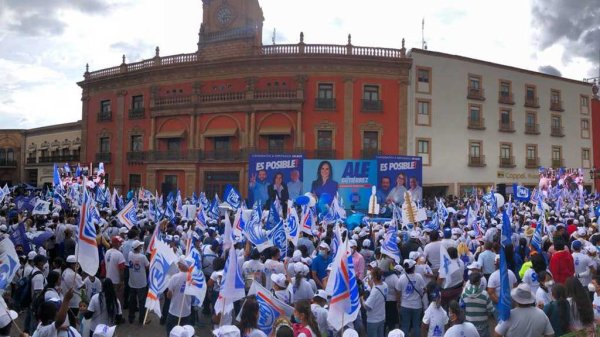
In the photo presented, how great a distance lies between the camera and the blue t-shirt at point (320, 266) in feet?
29.9

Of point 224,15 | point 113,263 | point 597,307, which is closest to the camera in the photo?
point 597,307

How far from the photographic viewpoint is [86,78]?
1570 inches

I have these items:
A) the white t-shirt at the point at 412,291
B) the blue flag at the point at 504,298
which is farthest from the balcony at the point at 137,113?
the blue flag at the point at 504,298

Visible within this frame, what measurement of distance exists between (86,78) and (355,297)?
39566 millimetres

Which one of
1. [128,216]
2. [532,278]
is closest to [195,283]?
[532,278]

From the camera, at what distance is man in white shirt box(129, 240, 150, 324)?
9.27 m

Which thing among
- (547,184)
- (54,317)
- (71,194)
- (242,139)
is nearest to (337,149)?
(242,139)

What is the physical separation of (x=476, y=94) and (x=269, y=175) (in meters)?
18.1

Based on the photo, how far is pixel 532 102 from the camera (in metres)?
37.5

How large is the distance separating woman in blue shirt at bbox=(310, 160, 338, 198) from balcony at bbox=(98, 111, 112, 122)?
20577mm

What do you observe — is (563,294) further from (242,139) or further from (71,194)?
(242,139)

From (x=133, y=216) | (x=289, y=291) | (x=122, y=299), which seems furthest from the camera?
(x=133, y=216)

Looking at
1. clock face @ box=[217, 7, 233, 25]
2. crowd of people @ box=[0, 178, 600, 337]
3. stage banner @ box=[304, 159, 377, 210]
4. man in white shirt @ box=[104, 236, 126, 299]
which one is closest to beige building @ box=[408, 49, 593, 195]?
stage banner @ box=[304, 159, 377, 210]

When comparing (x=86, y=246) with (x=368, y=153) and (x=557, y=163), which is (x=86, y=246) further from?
(x=557, y=163)
